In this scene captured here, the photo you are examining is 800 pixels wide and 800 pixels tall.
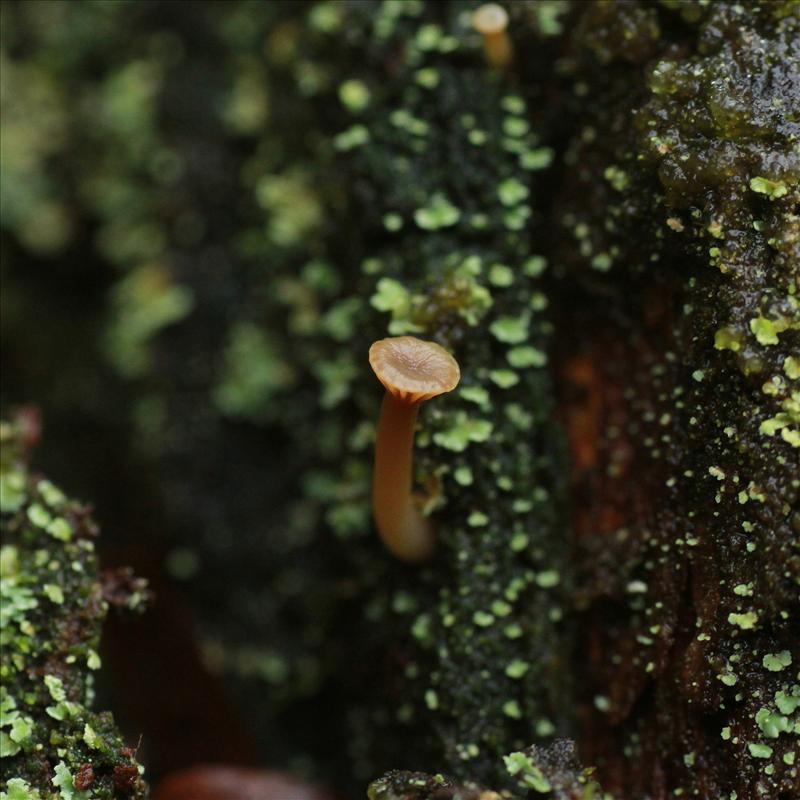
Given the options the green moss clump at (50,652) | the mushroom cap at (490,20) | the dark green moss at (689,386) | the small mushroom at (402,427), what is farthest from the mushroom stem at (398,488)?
the mushroom cap at (490,20)

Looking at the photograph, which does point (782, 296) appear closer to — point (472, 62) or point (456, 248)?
point (456, 248)

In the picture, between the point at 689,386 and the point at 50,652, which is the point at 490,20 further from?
the point at 50,652

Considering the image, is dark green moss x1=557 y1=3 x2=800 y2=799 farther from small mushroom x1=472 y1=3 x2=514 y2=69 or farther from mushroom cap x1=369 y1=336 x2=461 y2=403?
mushroom cap x1=369 y1=336 x2=461 y2=403

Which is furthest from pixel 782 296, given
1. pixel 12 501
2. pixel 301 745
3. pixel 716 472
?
pixel 301 745

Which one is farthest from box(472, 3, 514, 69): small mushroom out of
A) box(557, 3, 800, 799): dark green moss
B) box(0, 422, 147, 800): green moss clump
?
box(0, 422, 147, 800): green moss clump

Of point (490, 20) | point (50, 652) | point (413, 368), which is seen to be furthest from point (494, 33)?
point (50, 652)
